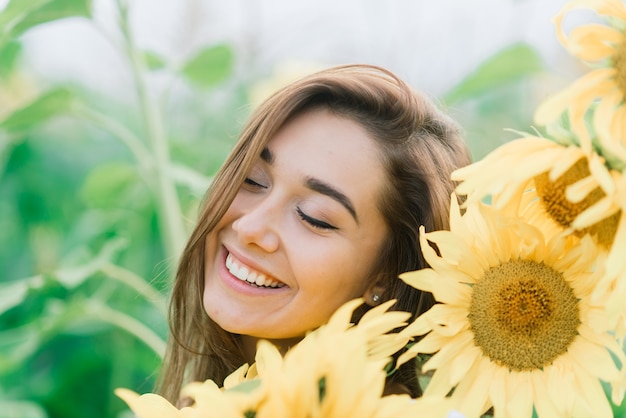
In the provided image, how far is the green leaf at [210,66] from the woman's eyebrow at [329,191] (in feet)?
2.16

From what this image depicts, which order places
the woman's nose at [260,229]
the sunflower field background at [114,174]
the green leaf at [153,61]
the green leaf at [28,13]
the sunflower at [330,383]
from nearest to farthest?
1. the sunflower at [330,383]
2. the woman's nose at [260,229]
3. the green leaf at [28,13]
4. the sunflower field background at [114,174]
5. the green leaf at [153,61]

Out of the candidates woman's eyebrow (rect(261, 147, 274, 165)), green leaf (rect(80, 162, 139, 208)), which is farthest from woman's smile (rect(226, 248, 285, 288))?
green leaf (rect(80, 162, 139, 208))

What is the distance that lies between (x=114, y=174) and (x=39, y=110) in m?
0.18

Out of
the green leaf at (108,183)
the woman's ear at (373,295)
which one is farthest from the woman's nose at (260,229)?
the green leaf at (108,183)

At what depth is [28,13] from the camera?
1046 mm

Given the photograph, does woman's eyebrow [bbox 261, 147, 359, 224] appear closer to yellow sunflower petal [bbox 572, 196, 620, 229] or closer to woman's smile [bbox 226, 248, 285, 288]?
woman's smile [bbox 226, 248, 285, 288]

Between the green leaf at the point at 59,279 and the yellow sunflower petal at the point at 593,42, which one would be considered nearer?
the yellow sunflower petal at the point at 593,42

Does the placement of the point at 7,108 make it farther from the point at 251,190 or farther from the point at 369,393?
the point at 369,393

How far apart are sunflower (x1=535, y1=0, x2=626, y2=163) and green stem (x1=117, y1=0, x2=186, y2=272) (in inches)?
30.7

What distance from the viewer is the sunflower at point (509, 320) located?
1.92ft

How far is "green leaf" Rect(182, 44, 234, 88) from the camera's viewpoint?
4.66 ft

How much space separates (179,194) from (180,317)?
676 millimetres

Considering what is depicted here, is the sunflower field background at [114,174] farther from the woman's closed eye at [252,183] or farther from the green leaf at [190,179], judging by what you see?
the woman's closed eye at [252,183]

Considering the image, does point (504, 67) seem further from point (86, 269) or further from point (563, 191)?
point (563, 191)
